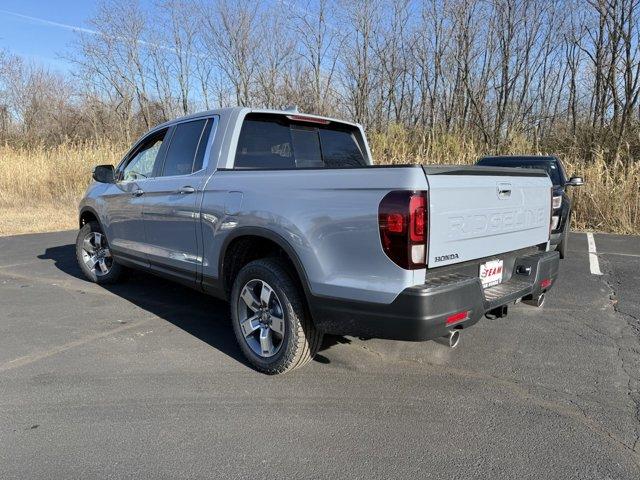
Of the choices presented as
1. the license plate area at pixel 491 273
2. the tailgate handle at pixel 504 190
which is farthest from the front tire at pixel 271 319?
the tailgate handle at pixel 504 190

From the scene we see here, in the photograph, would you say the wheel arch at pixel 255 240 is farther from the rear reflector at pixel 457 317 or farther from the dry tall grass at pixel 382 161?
the dry tall grass at pixel 382 161

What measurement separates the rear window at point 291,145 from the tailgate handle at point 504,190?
4.68ft

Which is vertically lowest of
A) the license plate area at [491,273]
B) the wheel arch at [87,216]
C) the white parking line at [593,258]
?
the white parking line at [593,258]

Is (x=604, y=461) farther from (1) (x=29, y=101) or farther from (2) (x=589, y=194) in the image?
(1) (x=29, y=101)

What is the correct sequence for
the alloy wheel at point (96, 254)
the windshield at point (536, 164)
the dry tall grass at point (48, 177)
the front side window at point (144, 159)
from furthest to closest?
1. the dry tall grass at point (48, 177)
2. the windshield at point (536, 164)
3. the alloy wheel at point (96, 254)
4. the front side window at point (144, 159)

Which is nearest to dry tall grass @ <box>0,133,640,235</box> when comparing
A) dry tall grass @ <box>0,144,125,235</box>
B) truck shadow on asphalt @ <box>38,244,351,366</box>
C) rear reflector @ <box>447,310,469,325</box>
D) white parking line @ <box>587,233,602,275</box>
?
dry tall grass @ <box>0,144,125,235</box>

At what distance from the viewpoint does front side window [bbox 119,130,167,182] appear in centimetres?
516

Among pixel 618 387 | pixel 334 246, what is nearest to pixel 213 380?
pixel 334 246

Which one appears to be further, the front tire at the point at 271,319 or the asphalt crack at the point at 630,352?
the front tire at the point at 271,319

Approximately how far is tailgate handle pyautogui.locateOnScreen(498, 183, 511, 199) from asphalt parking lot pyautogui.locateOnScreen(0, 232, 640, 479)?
1294 millimetres

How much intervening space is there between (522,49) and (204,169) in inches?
607

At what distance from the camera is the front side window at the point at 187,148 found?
14.2 ft

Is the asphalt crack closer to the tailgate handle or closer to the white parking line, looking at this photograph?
the white parking line

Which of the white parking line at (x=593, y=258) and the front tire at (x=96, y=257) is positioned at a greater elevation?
the front tire at (x=96, y=257)
